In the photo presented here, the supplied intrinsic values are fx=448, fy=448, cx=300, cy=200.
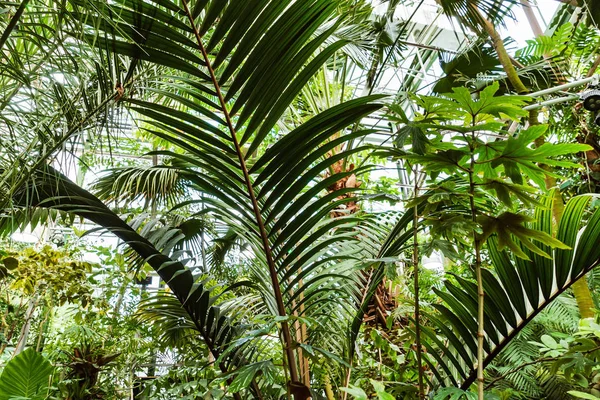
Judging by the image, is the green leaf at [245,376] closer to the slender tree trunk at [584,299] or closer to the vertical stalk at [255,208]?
the vertical stalk at [255,208]

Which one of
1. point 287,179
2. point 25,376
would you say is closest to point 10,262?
point 25,376

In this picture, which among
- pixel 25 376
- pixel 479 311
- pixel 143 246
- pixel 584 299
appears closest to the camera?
pixel 479 311

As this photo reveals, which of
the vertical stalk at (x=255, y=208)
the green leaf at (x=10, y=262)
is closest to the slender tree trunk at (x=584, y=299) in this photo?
the vertical stalk at (x=255, y=208)

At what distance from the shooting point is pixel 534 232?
0.93 meters

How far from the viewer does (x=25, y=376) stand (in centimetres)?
182

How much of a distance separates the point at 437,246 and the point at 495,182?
0.20m

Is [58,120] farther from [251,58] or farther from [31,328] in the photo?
[31,328]

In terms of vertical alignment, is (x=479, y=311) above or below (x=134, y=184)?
below

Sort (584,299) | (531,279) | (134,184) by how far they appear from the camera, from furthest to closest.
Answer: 1. (134,184)
2. (584,299)
3. (531,279)

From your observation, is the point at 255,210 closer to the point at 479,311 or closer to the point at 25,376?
the point at 479,311

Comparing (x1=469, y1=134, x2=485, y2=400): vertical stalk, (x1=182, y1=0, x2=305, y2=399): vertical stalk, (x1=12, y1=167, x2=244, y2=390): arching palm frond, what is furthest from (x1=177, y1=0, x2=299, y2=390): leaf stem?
(x1=469, y1=134, x2=485, y2=400): vertical stalk

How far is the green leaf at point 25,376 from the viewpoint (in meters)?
1.79

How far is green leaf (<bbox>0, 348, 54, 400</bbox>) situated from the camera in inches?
70.4

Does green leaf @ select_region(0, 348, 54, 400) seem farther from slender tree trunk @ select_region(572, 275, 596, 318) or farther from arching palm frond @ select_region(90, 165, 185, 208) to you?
slender tree trunk @ select_region(572, 275, 596, 318)
